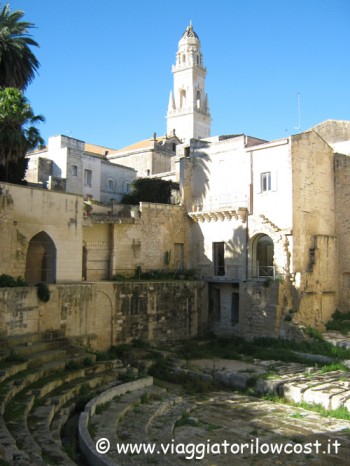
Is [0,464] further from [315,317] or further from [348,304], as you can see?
[348,304]

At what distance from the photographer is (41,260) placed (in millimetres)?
21391

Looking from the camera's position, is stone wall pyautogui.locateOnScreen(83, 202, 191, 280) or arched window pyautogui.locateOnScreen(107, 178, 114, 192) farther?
arched window pyautogui.locateOnScreen(107, 178, 114, 192)

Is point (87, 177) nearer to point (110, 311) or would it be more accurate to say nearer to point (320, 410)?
point (110, 311)

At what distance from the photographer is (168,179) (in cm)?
3731

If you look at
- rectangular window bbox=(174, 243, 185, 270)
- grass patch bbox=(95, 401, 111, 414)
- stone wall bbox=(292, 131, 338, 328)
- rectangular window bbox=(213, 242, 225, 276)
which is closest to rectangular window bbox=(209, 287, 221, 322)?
rectangular window bbox=(213, 242, 225, 276)

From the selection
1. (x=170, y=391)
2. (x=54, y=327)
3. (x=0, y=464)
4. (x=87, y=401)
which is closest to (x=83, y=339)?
(x=54, y=327)

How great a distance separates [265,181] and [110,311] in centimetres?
1023

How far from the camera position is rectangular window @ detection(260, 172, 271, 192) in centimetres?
2425

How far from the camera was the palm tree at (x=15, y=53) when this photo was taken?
23.8 m

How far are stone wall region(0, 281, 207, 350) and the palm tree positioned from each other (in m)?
11.7

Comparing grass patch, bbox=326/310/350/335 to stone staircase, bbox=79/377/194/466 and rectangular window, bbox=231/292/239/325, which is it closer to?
rectangular window, bbox=231/292/239/325

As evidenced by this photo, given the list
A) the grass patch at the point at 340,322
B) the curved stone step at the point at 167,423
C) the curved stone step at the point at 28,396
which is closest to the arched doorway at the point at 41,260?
the curved stone step at the point at 28,396

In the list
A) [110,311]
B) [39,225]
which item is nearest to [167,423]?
[110,311]

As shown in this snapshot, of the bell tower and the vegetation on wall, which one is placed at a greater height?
the bell tower
